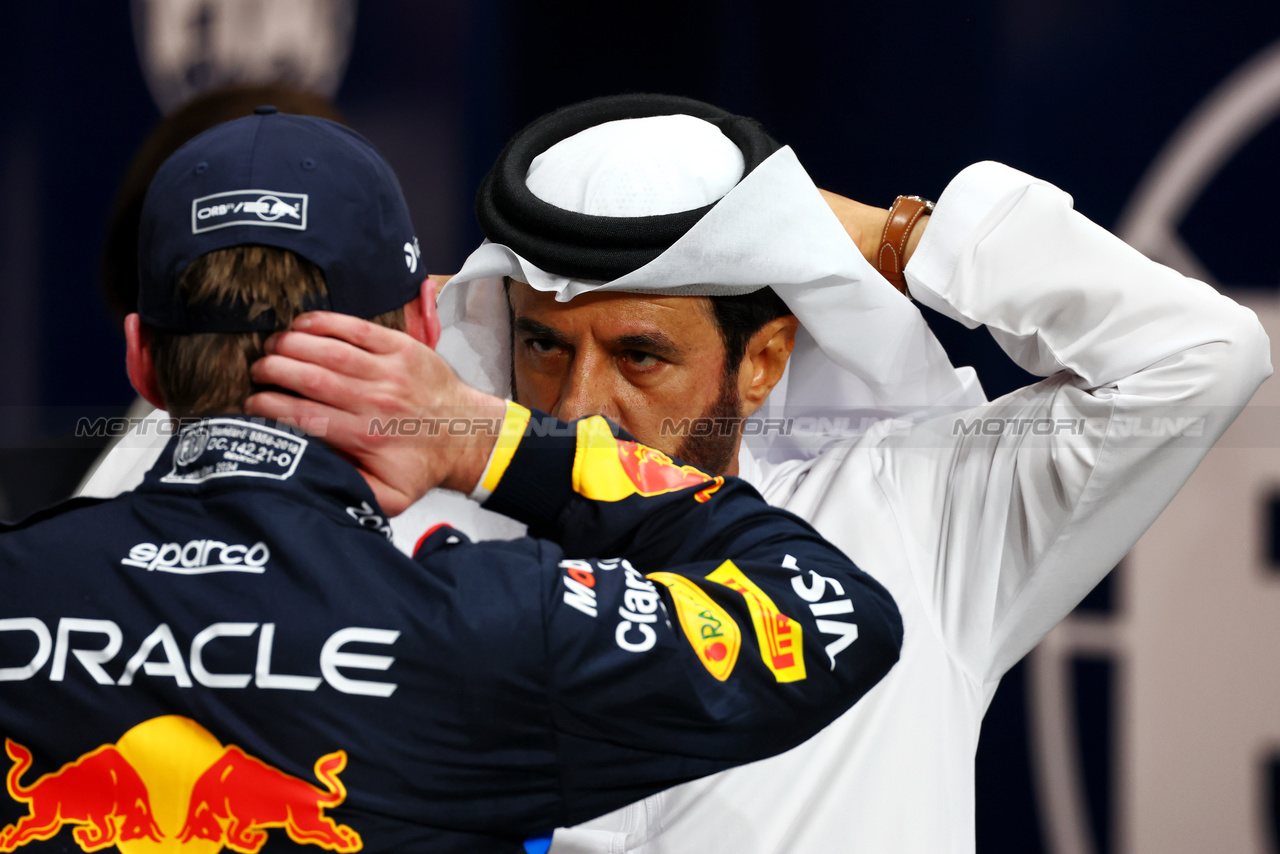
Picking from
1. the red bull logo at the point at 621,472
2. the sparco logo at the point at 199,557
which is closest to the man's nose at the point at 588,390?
the red bull logo at the point at 621,472

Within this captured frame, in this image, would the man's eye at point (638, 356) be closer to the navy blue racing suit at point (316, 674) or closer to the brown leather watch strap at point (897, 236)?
the brown leather watch strap at point (897, 236)

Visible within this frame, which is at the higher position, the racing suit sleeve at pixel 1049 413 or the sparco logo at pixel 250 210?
the sparco logo at pixel 250 210

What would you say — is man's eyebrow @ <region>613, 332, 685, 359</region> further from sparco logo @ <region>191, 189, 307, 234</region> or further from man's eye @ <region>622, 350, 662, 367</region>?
sparco logo @ <region>191, 189, 307, 234</region>

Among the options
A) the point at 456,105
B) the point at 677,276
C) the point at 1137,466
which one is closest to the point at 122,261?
the point at 456,105

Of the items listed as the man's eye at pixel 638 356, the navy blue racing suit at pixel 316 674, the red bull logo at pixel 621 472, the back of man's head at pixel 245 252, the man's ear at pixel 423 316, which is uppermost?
the back of man's head at pixel 245 252

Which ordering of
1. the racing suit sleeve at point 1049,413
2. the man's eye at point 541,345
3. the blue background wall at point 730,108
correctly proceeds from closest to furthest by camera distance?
the racing suit sleeve at point 1049,413 → the man's eye at point 541,345 → the blue background wall at point 730,108

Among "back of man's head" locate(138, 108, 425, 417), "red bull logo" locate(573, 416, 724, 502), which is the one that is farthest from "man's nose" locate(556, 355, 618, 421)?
"back of man's head" locate(138, 108, 425, 417)

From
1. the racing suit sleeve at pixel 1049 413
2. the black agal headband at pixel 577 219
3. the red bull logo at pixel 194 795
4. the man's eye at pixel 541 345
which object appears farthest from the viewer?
the man's eye at pixel 541 345

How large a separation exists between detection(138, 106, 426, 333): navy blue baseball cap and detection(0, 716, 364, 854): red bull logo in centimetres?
30

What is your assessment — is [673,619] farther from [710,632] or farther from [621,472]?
[621,472]

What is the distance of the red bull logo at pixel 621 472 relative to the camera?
94cm

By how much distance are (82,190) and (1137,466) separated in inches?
90.0

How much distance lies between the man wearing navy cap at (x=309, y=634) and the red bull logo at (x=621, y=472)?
3.1 inches
